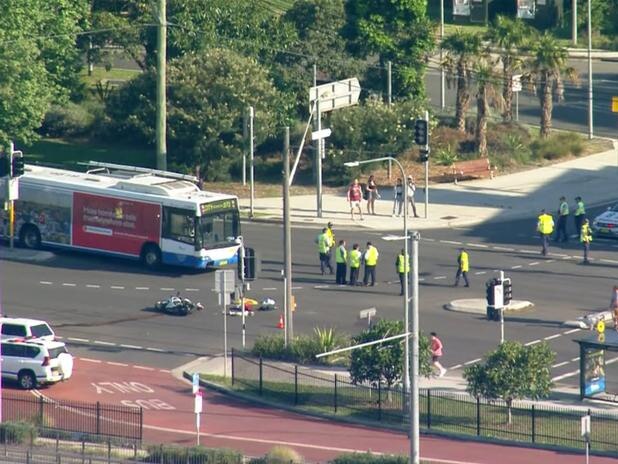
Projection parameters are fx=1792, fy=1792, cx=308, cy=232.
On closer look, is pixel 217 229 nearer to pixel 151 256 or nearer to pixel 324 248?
pixel 151 256

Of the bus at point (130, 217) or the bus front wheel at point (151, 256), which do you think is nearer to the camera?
the bus at point (130, 217)

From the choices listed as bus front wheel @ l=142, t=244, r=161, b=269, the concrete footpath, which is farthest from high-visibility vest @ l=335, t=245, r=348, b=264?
the concrete footpath

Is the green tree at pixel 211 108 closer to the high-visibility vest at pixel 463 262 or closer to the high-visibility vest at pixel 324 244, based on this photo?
the high-visibility vest at pixel 324 244

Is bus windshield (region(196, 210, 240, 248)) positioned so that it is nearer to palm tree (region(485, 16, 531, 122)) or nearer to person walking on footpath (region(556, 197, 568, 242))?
person walking on footpath (region(556, 197, 568, 242))

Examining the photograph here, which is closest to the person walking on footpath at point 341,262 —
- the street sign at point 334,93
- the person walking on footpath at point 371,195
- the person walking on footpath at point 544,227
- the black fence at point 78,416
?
the person walking on footpath at point 544,227

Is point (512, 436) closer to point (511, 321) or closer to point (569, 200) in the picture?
point (511, 321)

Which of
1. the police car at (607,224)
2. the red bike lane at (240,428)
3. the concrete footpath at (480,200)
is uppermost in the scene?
the concrete footpath at (480,200)

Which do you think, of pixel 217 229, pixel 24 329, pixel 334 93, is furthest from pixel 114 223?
pixel 24 329
